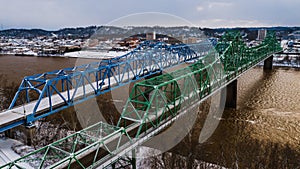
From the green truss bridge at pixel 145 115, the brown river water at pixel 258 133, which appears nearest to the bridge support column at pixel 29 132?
the green truss bridge at pixel 145 115

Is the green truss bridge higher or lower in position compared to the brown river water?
higher

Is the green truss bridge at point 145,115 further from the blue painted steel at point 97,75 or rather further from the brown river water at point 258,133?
the brown river water at point 258,133

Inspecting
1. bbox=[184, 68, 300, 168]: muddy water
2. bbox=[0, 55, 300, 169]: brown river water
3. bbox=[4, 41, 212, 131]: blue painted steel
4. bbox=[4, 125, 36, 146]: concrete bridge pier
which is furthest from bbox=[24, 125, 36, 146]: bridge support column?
bbox=[184, 68, 300, 168]: muddy water

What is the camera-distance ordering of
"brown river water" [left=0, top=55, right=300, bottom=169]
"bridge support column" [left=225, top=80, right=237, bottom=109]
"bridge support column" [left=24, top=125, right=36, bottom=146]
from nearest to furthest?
"bridge support column" [left=24, top=125, right=36, bottom=146], "brown river water" [left=0, top=55, right=300, bottom=169], "bridge support column" [left=225, top=80, right=237, bottom=109]

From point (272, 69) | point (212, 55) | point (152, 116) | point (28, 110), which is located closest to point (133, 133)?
point (152, 116)

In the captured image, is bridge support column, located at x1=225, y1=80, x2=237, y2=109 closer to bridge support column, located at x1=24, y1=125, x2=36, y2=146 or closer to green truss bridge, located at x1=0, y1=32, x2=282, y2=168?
green truss bridge, located at x1=0, y1=32, x2=282, y2=168

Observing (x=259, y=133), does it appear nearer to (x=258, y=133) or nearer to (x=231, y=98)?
(x=258, y=133)

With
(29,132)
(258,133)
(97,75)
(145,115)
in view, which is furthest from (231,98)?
(29,132)
